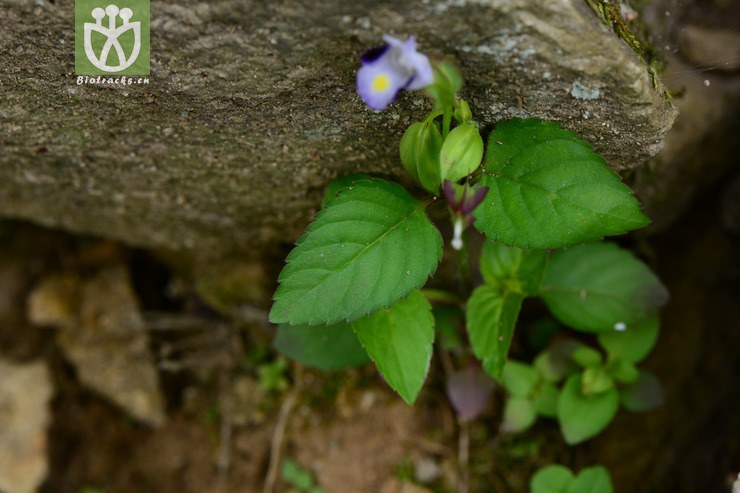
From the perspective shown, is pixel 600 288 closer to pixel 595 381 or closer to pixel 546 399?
pixel 595 381

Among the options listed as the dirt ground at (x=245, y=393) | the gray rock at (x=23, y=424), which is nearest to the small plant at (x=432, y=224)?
the dirt ground at (x=245, y=393)

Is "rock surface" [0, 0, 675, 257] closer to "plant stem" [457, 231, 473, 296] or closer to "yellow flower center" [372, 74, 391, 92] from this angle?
"yellow flower center" [372, 74, 391, 92]

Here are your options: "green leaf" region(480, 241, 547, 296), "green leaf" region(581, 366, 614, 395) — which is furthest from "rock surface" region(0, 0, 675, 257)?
"green leaf" region(581, 366, 614, 395)

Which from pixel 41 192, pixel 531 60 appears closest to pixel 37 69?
pixel 41 192

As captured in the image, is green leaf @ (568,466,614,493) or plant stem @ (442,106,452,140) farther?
green leaf @ (568,466,614,493)

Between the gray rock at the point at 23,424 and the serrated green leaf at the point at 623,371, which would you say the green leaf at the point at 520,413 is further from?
the gray rock at the point at 23,424

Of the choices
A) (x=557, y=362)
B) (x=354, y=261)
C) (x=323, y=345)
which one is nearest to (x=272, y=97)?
(x=354, y=261)

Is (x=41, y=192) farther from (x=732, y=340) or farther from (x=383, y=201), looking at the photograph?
(x=732, y=340)
